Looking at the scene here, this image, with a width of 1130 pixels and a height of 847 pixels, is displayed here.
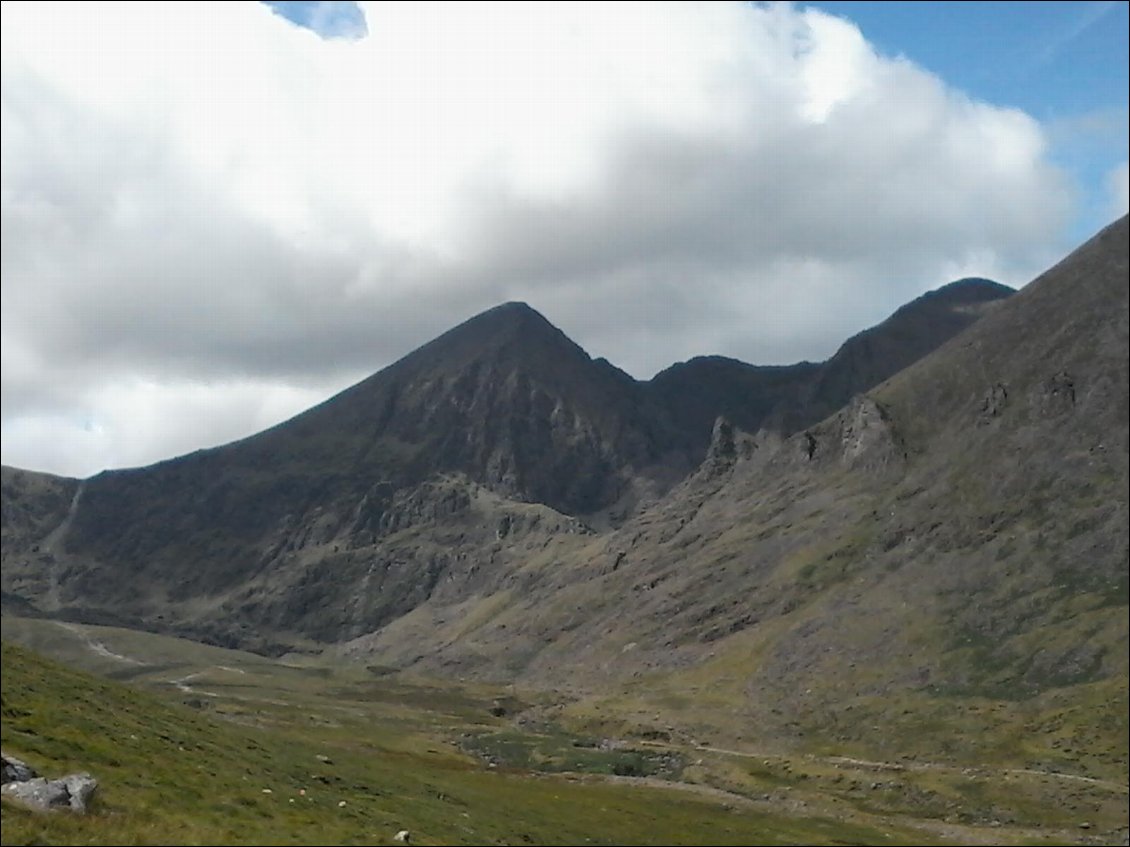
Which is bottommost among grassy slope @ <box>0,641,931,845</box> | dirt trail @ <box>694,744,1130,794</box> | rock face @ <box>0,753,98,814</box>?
dirt trail @ <box>694,744,1130,794</box>

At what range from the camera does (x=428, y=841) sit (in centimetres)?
5041

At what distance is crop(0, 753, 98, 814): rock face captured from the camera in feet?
103

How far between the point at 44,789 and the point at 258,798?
1406 centimetres

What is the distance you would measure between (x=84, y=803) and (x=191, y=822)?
418 centimetres

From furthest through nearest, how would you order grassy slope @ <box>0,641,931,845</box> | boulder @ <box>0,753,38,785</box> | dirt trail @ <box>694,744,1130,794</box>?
dirt trail @ <box>694,744,1130,794</box> < grassy slope @ <box>0,641,931,845</box> < boulder @ <box>0,753,38,785</box>

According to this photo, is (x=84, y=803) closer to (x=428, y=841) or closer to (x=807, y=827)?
(x=428, y=841)

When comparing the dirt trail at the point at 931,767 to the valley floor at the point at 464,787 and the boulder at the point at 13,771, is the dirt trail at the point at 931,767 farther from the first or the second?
the boulder at the point at 13,771

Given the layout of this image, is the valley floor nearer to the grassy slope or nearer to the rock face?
the grassy slope

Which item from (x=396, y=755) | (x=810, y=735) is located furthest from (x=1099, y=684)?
(x=396, y=755)

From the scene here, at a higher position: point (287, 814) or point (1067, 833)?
point (287, 814)

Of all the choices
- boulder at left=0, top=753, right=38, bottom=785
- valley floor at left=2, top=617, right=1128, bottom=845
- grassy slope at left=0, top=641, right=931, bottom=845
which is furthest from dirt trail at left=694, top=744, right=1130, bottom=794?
boulder at left=0, top=753, right=38, bottom=785

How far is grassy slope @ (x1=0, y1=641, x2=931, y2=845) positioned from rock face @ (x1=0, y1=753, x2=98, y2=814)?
89 centimetres

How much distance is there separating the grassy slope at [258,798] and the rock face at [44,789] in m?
0.89

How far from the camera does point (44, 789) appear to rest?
32125 millimetres
